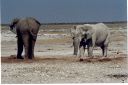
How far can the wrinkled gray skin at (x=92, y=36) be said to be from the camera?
19234mm

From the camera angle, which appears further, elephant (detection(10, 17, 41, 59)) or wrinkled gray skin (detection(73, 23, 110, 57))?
wrinkled gray skin (detection(73, 23, 110, 57))

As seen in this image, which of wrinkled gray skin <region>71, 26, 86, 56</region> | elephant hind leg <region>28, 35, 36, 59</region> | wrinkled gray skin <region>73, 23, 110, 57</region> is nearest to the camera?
elephant hind leg <region>28, 35, 36, 59</region>

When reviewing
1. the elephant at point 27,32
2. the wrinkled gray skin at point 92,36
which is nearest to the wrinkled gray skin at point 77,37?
the wrinkled gray skin at point 92,36

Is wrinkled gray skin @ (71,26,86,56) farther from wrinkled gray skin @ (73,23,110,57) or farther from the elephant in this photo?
the elephant

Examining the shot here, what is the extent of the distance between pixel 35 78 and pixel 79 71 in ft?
5.54

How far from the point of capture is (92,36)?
1983 centimetres

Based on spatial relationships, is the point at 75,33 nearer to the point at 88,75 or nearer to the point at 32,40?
the point at 32,40

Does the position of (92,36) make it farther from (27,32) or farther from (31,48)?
(27,32)

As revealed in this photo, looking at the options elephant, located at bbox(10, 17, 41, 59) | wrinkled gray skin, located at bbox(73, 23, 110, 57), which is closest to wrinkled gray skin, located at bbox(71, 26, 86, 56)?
wrinkled gray skin, located at bbox(73, 23, 110, 57)

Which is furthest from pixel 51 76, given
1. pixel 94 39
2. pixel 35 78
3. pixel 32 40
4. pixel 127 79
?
pixel 94 39

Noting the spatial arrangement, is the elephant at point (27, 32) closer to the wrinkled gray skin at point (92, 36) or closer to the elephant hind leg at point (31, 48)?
the elephant hind leg at point (31, 48)

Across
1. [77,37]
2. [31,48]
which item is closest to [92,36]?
[77,37]

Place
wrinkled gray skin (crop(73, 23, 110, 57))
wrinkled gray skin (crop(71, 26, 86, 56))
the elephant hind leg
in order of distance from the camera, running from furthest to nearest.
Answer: wrinkled gray skin (crop(73, 23, 110, 57)) → wrinkled gray skin (crop(71, 26, 86, 56)) → the elephant hind leg

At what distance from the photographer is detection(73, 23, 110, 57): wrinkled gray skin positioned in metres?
19.2
